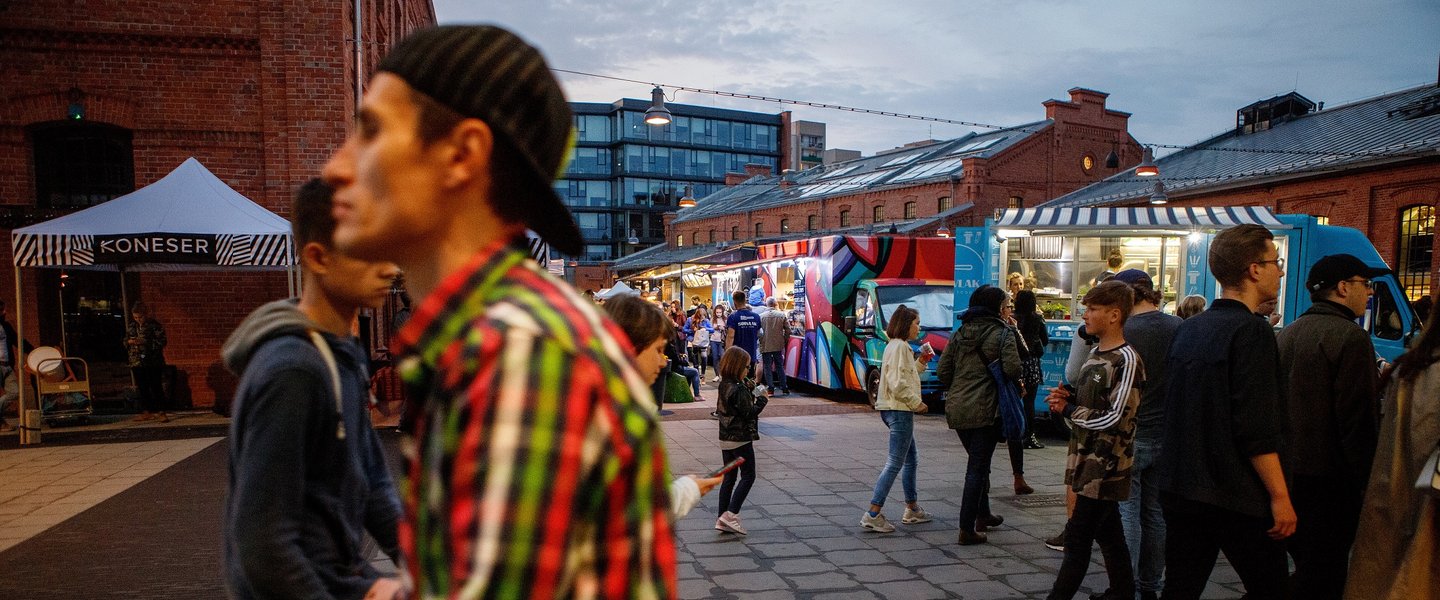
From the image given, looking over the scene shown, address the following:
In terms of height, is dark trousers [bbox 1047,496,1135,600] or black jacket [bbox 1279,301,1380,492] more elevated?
black jacket [bbox 1279,301,1380,492]

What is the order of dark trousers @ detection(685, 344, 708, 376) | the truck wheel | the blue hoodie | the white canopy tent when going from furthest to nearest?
dark trousers @ detection(685, 344, 708, 376), the truck wheel, the white canopy tent, the blue hoodie

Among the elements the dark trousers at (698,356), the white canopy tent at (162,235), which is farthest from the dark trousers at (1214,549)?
the dark trousers at (698,356)

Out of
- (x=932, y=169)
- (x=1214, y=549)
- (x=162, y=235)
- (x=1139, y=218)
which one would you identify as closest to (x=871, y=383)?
(x=1139, y=218)

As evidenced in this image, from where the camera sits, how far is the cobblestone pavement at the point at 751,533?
4.47 metres

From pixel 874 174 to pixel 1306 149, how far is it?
18248 millimetres

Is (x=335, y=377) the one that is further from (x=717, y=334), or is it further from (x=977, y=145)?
(x=977, y=145)

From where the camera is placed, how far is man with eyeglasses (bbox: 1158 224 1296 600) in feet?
9.84

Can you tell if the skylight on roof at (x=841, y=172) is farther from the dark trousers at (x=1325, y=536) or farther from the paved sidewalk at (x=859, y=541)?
the dark trousers at (x=1325, y=536)

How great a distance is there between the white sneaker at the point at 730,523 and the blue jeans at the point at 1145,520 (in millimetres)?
2455

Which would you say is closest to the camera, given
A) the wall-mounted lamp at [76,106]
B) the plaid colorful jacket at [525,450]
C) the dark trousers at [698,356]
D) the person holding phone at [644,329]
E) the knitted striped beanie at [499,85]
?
the plaid colorful jacket at [525,450]

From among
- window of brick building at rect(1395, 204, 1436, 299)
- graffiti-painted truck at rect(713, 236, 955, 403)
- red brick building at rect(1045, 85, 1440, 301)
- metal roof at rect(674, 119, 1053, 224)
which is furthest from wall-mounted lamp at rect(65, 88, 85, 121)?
window of brick building at rect(1395, 204, 1436, 299)

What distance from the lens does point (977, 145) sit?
3403 centimetres

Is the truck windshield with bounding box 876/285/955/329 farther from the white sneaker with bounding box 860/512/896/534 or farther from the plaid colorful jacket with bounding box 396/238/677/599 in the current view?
the plaid colorful jacket with bounding box 396/238/677/599

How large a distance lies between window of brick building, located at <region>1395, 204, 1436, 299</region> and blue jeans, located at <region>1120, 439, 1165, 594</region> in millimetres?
20329
